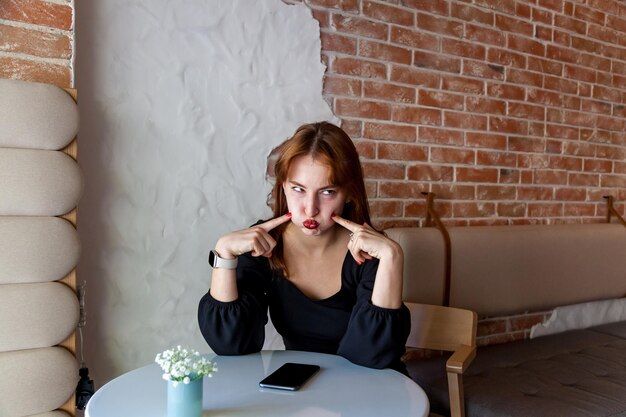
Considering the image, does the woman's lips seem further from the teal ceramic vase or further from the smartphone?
the teal ceramic vase

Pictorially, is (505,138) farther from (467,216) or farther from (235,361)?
(235,361)

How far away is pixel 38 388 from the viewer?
1.71 meters

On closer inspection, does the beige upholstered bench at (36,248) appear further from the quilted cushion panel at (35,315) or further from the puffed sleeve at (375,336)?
the puffed sleeve at (375,336)

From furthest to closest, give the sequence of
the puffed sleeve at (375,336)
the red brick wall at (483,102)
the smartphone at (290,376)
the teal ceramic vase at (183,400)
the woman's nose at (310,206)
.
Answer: the red brick wall at (483,102) → the woman's nose at (310,206) → the puffed sleeve at (375,336) → the smartphone at (290,376) → the teal ceramic vase at (183,400)

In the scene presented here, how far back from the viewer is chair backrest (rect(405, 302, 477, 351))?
2.09 metres

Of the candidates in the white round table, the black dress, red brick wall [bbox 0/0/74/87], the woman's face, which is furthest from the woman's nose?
red brick wall [bbox 0/0/74/87]

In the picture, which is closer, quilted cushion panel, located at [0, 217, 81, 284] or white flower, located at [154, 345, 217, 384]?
white flower, located at [154, 345, 217, 384]

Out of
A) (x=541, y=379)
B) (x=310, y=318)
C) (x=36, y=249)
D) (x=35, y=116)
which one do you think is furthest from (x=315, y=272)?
(x=541, y=379)

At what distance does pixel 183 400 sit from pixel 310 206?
725 millimetres

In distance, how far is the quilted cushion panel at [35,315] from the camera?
1.67 meters

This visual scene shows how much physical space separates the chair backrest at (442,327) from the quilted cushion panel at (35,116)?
4.71ft

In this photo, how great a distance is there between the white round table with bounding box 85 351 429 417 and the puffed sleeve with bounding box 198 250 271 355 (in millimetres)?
87

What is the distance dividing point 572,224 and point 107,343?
260cm

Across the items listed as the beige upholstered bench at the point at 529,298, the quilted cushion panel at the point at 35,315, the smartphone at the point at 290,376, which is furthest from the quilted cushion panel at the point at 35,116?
the beige upholstered bench at the point at 529,298
